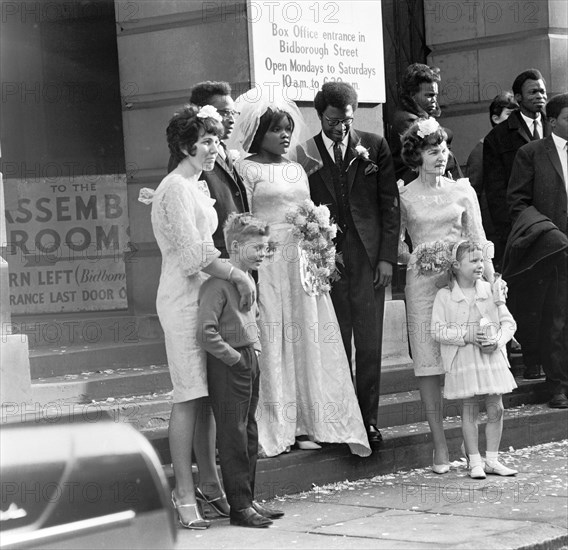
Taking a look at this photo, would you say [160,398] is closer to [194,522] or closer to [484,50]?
[194,522]

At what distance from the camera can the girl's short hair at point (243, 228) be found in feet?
21.2

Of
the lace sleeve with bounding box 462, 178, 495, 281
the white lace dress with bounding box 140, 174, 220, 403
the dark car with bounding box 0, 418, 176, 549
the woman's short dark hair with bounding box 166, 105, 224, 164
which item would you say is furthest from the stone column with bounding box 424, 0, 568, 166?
the dark car with bounding box 0, 418, 176, 549

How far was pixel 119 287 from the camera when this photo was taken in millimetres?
10375

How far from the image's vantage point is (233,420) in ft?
20.8

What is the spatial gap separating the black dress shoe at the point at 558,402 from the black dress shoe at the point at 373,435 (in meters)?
2.16

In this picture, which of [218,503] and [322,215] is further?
[322,215]

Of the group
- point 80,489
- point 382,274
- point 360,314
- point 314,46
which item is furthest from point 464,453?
point 80,489

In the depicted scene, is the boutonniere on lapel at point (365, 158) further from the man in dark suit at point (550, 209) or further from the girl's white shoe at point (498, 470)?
the man in dark suit at point (550, 209)

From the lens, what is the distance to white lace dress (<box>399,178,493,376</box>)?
313 inches

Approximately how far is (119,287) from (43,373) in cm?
199

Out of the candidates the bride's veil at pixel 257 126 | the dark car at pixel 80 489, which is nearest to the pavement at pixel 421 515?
the bride's veil at pixel 257 126

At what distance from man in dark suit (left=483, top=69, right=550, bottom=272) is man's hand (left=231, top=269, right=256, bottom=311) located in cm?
443

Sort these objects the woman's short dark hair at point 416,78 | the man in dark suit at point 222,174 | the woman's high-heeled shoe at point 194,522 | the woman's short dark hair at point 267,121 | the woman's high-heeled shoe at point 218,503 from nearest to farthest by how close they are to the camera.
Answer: the woman's high-heeled shoe at point 194,522, the woman's high-heeled shoe at point 218,503, the man in dark suit at point 222,174, the woman's short dark hair at point 267,121, the woman's short dark hair at point 416,78

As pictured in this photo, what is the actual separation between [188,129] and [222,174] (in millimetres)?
546
